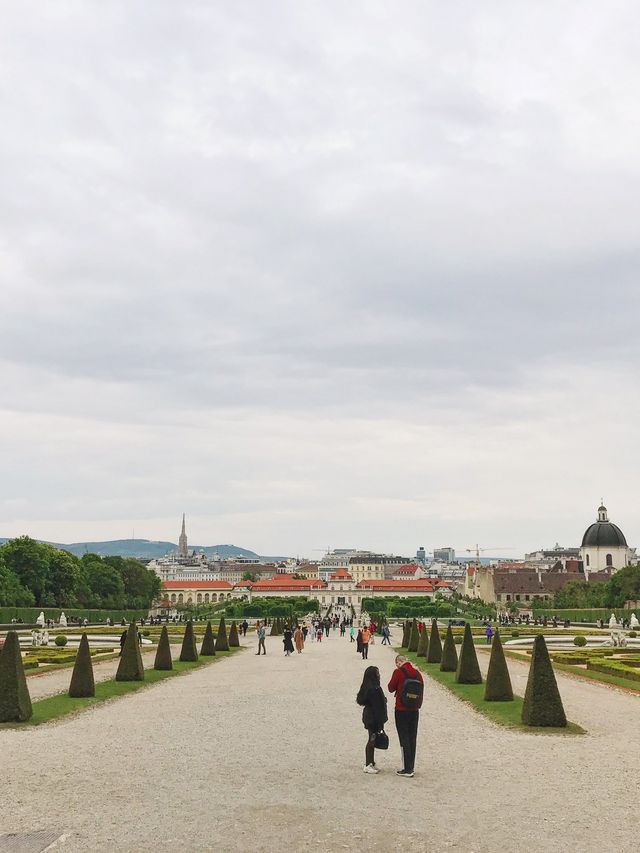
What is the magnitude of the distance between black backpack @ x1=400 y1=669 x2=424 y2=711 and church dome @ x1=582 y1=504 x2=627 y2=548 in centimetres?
17648

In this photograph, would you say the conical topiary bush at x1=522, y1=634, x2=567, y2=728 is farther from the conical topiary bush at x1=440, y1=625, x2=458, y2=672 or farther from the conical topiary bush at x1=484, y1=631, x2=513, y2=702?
the conical topiary bush at x1=440, y1=625, x2=458, y2=672

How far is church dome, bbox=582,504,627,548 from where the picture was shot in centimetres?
17712

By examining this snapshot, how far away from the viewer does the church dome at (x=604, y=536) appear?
17712 centimetres

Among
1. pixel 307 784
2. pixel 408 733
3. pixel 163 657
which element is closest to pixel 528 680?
pixel 408 733

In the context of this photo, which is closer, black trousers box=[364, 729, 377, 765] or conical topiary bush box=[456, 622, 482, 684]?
black trousers box=[364, 729, 377, 765]

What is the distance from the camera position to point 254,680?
28156mm

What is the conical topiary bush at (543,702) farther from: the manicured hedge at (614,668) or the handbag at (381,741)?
the manicured hedge at (614,668)

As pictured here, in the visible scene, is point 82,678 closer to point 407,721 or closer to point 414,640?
point 407,721

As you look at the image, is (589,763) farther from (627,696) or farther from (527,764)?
(627,696)

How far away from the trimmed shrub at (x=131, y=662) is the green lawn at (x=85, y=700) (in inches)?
11.3

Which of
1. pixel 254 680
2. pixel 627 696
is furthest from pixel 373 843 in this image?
pixel 254 680

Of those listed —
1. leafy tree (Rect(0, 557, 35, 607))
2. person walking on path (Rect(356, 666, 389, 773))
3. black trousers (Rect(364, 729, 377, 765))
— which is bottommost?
black trousers (Rect(364, 729, 377, 765))

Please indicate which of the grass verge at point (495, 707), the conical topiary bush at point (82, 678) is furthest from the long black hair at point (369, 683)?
the conical topiary bush at point (82, 678)

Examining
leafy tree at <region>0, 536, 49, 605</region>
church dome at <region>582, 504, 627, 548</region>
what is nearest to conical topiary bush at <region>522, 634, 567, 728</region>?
leafy tree at <region>0, 536, 49, 605</region>
